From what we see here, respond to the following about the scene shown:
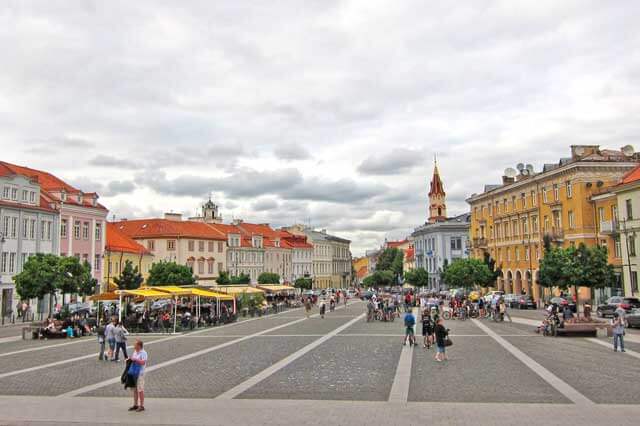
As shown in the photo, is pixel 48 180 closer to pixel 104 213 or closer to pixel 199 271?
pixel 104 213

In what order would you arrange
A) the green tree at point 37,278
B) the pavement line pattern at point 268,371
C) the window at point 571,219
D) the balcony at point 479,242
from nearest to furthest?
the pavement line pattern at point 268,371, the green tree at point 37,278, the window at point 571,219, the balcony at point 479,242

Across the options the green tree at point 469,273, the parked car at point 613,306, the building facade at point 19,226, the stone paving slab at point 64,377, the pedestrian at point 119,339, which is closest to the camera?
the stone paving slab at point 64,377

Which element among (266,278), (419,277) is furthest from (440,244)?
(266,278)

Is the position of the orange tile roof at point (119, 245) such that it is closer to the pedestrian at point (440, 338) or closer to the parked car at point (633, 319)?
the parked car at point (633, 319)

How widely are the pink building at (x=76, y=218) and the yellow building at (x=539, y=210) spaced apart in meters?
42.5

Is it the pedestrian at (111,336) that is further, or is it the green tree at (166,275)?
the green tree at (166,275)

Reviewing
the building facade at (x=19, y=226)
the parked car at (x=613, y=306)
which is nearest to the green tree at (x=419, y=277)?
the parked car at (x=613, y=306)

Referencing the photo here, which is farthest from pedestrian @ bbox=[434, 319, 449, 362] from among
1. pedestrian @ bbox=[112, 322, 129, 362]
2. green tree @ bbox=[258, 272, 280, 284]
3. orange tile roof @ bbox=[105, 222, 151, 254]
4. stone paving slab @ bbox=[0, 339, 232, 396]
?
green tree @ bbox=[258, 272, 280, 284]

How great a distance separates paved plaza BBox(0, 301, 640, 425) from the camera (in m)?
12.1

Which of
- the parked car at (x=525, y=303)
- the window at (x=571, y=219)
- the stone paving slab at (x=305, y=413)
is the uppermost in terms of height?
the window at (x=571, y=219)

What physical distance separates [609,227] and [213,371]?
45086 millimetres

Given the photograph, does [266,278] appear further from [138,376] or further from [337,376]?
[138,376]

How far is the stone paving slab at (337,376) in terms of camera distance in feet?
47.1

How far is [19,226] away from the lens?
48.3m
